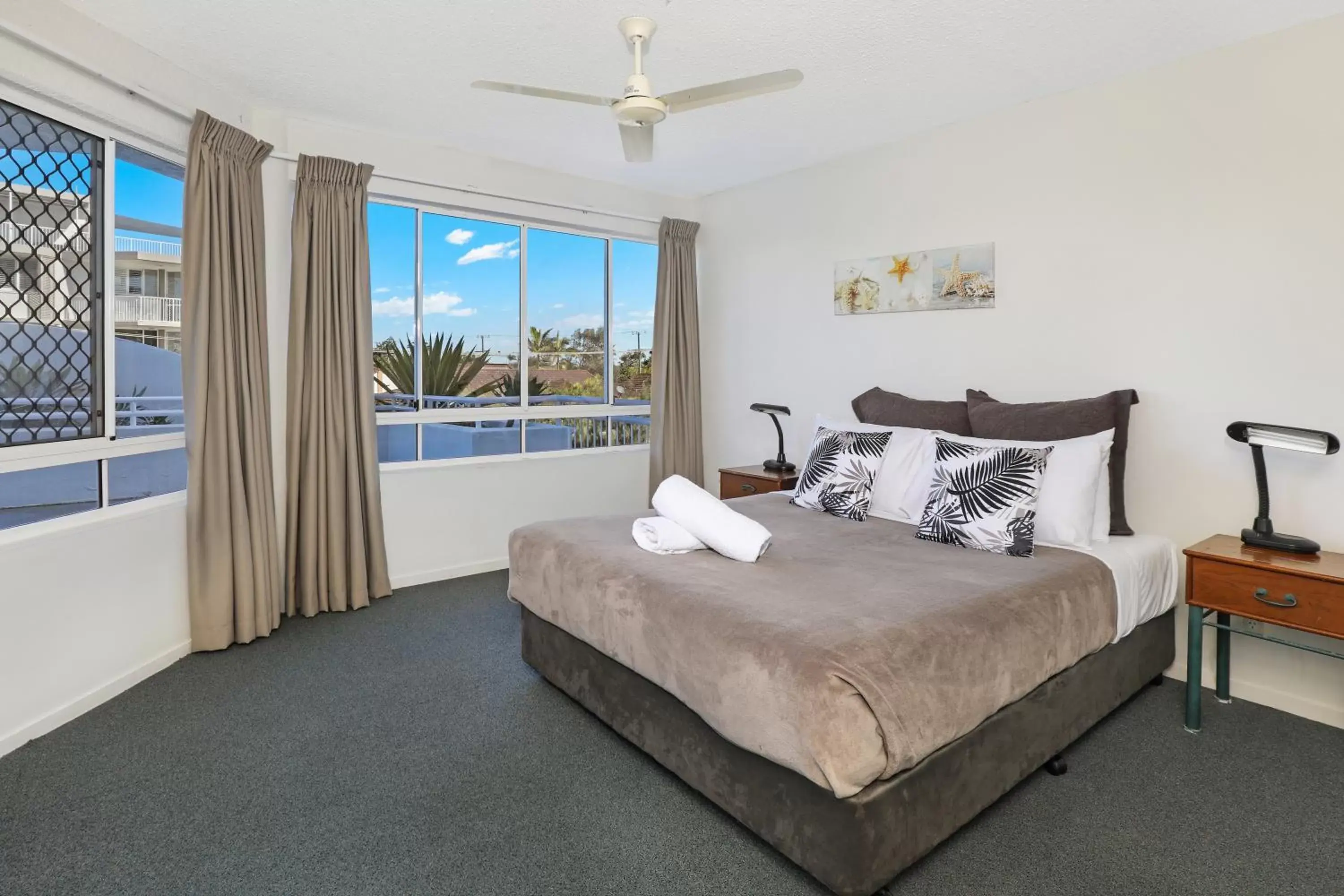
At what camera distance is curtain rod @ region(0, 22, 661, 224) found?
2332mm

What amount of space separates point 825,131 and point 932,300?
104cm

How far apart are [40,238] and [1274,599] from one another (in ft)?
14.3

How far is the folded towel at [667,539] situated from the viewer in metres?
2.50

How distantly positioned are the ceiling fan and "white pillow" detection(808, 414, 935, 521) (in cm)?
162

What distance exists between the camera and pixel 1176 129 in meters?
2.85

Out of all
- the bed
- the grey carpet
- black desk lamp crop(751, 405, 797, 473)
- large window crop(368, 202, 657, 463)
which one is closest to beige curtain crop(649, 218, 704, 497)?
large window crop(368, 202, 657, 463)

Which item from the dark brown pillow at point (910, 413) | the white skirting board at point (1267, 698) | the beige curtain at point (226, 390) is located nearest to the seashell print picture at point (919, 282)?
the dark brown pillow at point (910, 413)

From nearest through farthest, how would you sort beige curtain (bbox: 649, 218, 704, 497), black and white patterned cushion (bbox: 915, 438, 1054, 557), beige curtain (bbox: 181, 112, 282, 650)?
1. black and white patterned cushion (bbox: 915, 438, 1054, 557)
2. beige curtain (bbox: 181, 112, 282, 650)
3. beige curtain (bbox: 649, 218, 704, 497)

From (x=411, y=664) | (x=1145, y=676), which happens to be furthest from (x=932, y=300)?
(x=411, y=664)

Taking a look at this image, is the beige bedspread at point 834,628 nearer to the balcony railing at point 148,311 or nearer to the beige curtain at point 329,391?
the beige curtain at point 329,391

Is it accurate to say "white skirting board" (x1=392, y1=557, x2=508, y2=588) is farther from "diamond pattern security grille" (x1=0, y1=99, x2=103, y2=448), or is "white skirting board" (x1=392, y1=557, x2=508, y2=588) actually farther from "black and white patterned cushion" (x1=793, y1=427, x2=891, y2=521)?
"black and white patterned cushion" (x1=793, y1=427, x2=891, y2=521)

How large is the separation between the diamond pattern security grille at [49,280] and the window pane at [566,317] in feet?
7.57

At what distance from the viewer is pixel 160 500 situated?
3.06 m

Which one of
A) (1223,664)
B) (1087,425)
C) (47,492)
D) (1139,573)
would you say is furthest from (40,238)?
(1223,664)
